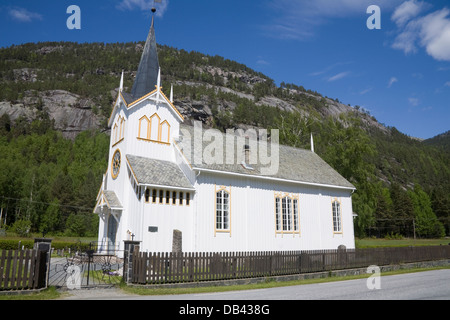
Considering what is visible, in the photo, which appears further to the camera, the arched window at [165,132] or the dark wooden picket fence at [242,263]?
the arched window at [165,132]

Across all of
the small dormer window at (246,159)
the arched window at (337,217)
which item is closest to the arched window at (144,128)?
the small dormer window at (246,159)

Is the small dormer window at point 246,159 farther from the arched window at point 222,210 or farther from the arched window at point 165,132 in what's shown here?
the arched window at point 165,132

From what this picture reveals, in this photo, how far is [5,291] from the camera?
10.6 meters

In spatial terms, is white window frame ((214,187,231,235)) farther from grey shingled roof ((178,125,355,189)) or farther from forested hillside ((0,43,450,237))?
forested hillside ((0,43,450,237))

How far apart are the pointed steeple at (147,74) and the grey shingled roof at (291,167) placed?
12.8 feet

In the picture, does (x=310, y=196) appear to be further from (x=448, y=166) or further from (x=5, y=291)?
(x=448, y=166)

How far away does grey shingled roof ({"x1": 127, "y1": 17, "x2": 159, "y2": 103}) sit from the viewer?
2469cm

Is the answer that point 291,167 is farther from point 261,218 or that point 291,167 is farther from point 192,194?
point 192,194

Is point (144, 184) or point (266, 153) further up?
point (266, 153)

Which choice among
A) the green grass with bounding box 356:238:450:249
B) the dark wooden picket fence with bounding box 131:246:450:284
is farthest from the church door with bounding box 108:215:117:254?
the green grass with bounding box 356:238:450:249

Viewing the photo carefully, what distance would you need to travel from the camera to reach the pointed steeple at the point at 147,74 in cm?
2470

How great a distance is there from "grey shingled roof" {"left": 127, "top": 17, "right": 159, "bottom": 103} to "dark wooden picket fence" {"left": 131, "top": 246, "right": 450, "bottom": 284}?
12852mm
